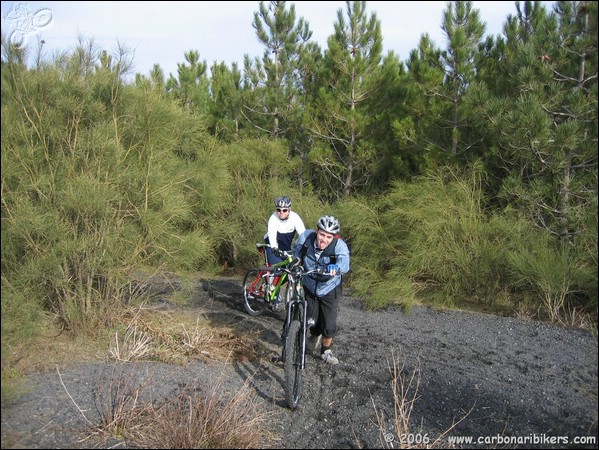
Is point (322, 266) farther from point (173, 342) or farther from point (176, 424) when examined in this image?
point (176, 424)

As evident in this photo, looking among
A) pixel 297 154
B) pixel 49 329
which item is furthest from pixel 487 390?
pixel 297 154

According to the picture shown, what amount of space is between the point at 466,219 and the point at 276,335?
3.83 metres

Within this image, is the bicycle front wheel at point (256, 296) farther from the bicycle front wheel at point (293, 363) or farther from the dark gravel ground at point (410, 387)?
the bicycle front wheel at point (293, 363)

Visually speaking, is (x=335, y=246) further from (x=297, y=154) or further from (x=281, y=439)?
(x=297, y=154)

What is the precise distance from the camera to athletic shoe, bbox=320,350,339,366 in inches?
264

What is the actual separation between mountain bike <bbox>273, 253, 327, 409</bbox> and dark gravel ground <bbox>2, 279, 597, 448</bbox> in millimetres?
237

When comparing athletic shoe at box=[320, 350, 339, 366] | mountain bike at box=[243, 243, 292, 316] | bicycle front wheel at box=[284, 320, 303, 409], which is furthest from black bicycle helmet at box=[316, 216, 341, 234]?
mountain bike at box=[243, 243, 292, 316]

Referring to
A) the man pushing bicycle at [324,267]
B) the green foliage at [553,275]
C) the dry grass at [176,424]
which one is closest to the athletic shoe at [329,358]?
the man pushing bicycle at [324,267]

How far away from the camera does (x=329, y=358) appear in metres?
6.71

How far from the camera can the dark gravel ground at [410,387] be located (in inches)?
181

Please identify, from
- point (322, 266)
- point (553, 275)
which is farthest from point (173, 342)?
point (553, 275)

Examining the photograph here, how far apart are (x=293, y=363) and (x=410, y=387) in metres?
1.36

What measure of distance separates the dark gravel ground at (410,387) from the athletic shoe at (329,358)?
0.22 ft

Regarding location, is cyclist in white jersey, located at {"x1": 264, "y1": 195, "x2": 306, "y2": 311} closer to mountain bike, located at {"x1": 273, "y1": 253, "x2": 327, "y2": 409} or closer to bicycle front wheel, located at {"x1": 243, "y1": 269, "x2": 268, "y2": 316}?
bicycle front wheel, located at {"x1": 243, "y1": 269, "x2": 268, "y2": 316}
